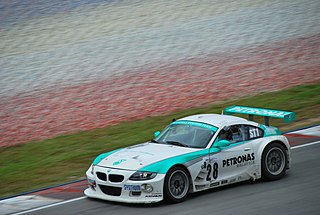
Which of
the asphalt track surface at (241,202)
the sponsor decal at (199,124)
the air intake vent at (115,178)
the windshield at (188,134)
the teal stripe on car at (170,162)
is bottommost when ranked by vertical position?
the asphalt track surface at (241,202)

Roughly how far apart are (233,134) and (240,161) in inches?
21.2

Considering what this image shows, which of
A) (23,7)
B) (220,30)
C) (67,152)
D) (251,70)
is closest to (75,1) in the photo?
(23,7)

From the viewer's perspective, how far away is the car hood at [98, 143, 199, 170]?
1145cm

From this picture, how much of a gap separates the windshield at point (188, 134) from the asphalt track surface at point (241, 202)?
3.02 ft

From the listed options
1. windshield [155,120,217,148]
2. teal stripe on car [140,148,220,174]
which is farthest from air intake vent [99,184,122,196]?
windshield [155,120,217,148]

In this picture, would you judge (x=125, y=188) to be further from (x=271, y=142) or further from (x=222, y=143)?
(x=271, y=142)

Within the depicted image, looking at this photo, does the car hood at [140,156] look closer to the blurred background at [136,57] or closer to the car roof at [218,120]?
the car roof at [218,120]

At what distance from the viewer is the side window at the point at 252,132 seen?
1277cm

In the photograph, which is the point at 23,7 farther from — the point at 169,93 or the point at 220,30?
the point at 169,93

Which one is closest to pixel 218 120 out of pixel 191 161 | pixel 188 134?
pixel 188 134

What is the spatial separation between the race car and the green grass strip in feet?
7.82

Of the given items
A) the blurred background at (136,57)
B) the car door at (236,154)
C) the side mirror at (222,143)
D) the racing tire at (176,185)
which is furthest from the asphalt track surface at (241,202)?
the blurred background at (136,57)

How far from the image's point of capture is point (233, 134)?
12.6m

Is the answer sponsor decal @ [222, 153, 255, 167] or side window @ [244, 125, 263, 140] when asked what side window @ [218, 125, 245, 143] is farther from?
sponsor decal @ [222, 153, 255, 167]
